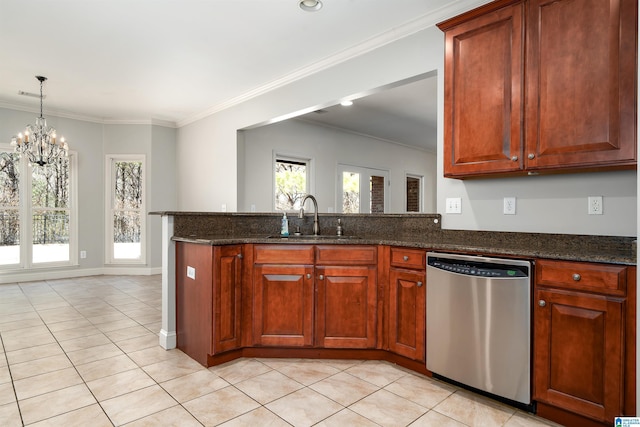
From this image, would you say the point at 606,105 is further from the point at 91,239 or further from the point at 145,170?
the point at 91,239

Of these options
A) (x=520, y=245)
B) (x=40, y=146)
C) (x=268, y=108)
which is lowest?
(x=520, y=245)

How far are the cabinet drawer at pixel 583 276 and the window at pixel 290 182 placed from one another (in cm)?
434

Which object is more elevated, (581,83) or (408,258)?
(581,83)

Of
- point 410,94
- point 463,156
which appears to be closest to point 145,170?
point 410,94

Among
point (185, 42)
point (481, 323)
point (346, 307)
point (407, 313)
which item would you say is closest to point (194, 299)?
point (346, 307)

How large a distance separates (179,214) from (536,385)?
8.76 feet

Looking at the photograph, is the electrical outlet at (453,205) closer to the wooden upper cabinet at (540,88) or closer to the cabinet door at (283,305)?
the wooden upper cabinet at (540,88)

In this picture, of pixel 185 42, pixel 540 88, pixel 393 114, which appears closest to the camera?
pixel 540 88

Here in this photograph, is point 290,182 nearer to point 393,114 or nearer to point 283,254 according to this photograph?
point 393,114

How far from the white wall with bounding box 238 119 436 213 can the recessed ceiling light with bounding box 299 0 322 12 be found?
2.52m

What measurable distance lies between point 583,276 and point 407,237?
1300mm

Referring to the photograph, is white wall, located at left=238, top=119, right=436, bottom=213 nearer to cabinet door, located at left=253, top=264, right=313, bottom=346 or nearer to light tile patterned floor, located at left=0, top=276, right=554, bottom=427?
cabinet door, located at left=253, top=264, right=313, bottom=346

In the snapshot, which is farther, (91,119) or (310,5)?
(91,119)

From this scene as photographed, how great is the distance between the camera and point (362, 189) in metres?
7.14
